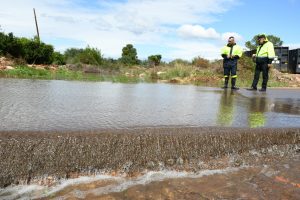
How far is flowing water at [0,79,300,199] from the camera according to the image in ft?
9.65

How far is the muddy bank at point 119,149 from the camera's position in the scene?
295 centimetres

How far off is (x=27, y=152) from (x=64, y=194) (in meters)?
0.47

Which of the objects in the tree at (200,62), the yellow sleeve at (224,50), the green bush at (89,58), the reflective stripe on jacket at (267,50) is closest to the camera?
the reflective stripe on jacket at (267,50)

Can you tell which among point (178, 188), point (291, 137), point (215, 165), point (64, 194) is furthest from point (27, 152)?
point (291, 137)

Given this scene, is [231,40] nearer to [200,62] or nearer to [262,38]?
[262,38]

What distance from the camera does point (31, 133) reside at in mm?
3125

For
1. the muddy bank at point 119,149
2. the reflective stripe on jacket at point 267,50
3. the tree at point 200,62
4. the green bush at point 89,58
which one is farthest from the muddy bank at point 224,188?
the green bush at point 89,58

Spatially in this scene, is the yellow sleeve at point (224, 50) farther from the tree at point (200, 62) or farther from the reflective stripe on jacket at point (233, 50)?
the tree at point (200, 62)

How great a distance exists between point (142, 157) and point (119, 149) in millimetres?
249

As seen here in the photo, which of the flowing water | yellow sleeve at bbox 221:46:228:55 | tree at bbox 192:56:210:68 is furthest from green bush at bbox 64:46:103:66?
the flowing water

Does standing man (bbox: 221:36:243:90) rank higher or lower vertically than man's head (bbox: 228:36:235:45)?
lower

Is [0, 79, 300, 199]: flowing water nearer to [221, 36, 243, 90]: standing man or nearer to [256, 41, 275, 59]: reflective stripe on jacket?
[256, 41, 275, 59]: reflective stripe on jacket

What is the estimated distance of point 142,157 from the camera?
132 inches

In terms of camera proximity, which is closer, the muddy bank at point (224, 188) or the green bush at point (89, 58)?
the muddy bank at point (224, 188)
